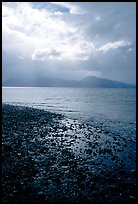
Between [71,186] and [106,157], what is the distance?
24.9 ft

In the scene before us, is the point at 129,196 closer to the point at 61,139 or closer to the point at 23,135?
the point at 61,139

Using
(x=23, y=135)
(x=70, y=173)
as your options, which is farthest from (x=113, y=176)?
(x=23, y=135)

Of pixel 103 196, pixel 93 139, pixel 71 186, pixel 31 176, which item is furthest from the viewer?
pixel 93 139

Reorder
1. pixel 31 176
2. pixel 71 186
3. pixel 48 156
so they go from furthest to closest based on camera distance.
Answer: pixel 48 156 → pixel 31 176 → pixel 71 186

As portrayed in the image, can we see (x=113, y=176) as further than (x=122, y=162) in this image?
No

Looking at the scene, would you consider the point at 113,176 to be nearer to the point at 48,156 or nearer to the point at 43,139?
the point at 48,156

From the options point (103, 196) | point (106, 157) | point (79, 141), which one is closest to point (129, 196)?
point (103, 196)

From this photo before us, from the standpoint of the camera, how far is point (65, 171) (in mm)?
15602

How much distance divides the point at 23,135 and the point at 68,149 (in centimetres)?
703

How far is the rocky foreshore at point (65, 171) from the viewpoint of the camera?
12.2 metres

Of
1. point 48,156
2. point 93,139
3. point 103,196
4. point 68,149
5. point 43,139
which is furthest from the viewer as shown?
point 93,139

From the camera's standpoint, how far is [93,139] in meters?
27.7

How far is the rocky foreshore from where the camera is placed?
1222cm

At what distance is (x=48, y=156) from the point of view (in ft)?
62.3
